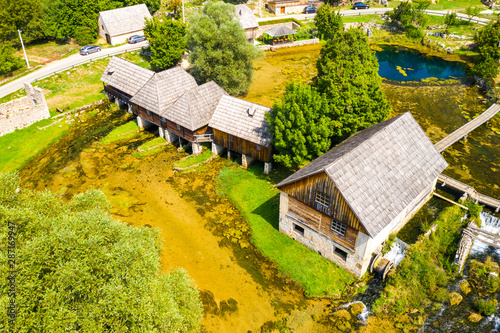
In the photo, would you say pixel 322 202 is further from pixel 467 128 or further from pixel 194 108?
pixel 467 128

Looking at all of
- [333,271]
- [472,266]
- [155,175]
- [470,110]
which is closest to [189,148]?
[155,175]

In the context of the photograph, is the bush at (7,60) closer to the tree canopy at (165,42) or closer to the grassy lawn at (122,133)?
the tree canopy at (165,42)

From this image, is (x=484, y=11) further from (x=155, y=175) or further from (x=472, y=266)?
(x=155, y=175)

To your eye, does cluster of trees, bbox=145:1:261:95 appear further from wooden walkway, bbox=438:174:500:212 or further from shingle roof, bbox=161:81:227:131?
wooden walkway, bbox=438:174:500:212

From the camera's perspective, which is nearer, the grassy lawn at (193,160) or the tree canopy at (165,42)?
the grassy lawn at (193,160)

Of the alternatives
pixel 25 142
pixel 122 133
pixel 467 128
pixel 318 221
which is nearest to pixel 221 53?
pixel 122 133

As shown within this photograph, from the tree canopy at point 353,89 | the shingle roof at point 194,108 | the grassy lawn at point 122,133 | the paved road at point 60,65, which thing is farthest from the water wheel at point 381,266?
the paved road at point 60,65
